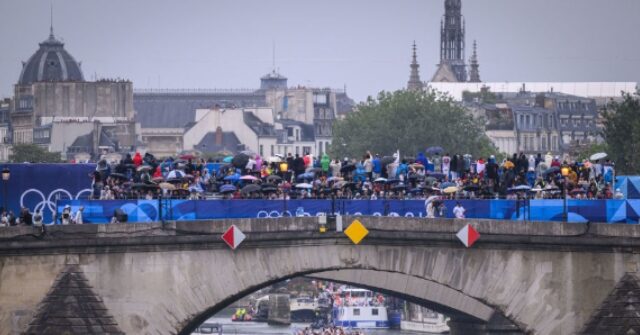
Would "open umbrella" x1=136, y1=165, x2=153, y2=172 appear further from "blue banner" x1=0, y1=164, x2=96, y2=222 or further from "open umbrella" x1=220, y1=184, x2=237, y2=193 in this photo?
"blue banner" x1=0, y1=164, x2=96, y2=222

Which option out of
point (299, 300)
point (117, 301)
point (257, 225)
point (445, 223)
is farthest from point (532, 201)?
point (299, 300)

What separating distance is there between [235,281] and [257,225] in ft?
5.76

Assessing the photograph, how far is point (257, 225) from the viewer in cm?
6519

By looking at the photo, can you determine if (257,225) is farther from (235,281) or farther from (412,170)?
(412,170)

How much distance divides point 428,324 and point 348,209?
81.7m

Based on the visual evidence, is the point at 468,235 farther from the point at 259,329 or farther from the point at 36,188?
the point at 259,329

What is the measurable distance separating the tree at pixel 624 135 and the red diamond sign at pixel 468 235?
73291 mm


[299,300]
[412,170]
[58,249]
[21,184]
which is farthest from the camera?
[299,300]

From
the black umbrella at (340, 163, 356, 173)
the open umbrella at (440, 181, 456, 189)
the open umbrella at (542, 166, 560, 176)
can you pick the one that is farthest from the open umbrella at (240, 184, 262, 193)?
the open umbrella at (542, 166, 560, 176)

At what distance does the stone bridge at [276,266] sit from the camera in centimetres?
6419

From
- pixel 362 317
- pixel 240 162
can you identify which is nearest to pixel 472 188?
pixel 240 162

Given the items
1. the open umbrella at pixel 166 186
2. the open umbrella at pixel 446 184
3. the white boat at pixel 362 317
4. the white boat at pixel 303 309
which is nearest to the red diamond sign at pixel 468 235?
the open umbrella at pixel 446 184

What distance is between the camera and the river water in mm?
154500

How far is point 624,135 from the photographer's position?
146500 mm
